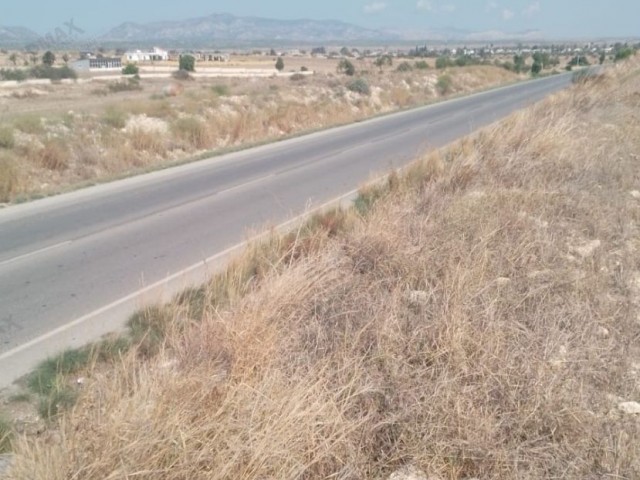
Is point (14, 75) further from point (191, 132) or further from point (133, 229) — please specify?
point (133, 229)

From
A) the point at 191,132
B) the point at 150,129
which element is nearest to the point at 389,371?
the point at 150,129

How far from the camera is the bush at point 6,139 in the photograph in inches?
636

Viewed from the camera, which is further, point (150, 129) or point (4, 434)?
point (150, 129)

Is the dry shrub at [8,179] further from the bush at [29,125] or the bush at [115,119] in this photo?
the bush at [115,119]

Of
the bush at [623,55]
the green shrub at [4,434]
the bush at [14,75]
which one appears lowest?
the bush at [14,75]

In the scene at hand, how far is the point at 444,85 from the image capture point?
158 feet

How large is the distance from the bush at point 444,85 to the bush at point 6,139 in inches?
1456

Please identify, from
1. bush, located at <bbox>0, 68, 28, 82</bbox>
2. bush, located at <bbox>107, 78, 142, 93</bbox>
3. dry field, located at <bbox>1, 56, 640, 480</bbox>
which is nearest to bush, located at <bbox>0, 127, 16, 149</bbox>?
dry field, located at <bbox>1, 56, 640, 480</bbox>

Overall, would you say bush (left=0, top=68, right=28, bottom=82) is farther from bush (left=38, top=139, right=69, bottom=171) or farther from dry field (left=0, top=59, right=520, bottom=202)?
bush (left=38, top=139, right=69, bottom=171)

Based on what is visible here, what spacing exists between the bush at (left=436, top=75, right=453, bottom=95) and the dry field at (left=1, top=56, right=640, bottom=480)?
42.8 metres

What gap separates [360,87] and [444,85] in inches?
585

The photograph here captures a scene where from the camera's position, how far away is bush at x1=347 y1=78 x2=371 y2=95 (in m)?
35.9

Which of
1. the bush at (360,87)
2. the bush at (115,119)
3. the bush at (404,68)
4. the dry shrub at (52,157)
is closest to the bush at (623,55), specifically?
the bush at (404,68)

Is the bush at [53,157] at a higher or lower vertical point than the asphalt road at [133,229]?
→ lower
